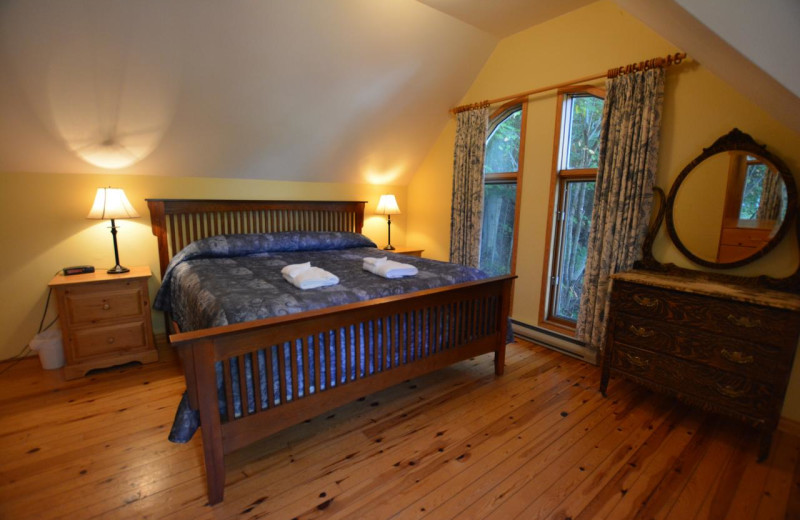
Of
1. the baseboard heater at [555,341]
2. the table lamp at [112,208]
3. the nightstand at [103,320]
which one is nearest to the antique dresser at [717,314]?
the baseboard heater at [555,341]

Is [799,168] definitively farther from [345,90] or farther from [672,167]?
[345,90]

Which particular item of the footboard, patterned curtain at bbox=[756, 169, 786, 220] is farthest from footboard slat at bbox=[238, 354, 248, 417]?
patterned curtain at bbox=[756, 169, 786, 220]

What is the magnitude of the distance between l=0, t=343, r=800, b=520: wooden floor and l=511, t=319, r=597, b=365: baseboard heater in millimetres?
462

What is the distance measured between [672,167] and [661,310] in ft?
3.41

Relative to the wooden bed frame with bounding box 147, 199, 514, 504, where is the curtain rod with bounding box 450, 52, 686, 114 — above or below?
above

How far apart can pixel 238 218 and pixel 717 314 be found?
379cm

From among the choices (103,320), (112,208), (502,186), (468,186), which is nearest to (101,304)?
(103,320)

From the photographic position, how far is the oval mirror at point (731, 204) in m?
2.08

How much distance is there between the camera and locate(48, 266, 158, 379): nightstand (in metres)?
2.54

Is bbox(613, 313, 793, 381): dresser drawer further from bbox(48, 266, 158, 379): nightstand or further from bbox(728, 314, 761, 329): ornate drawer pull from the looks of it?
bbox(48, 266, 158, 379): nightstand

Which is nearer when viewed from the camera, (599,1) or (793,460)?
(793,460)

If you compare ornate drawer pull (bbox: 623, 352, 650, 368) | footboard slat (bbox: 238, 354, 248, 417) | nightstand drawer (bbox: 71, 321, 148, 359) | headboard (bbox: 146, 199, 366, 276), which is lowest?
nightstand drawer (bbox: 71, 321, 148, 359)

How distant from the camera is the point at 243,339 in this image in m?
1.60

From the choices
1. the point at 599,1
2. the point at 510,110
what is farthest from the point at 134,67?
the point at 599,1
